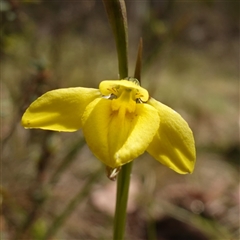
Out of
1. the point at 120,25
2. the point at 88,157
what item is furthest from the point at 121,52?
the point at 88,157

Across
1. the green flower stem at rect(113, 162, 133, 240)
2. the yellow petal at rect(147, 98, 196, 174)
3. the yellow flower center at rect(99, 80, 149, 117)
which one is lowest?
the green flower stem at rect(113, 162, 133, 240)

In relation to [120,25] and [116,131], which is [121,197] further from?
[120,25]

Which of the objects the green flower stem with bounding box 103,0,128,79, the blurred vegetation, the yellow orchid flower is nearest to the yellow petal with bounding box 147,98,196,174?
the yellow orchid flower

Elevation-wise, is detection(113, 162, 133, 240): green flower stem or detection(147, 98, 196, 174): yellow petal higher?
detection(147, 98, 196, 174): yellow petal

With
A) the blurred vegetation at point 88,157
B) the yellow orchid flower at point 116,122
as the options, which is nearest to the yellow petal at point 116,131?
the yellow orchid flower at point 116,122

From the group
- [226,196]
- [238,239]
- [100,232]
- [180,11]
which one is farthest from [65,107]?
[180,11]

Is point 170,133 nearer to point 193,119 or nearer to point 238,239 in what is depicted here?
point 238,239

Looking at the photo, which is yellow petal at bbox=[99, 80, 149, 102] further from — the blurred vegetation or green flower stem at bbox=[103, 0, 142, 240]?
the blurred vegetation
